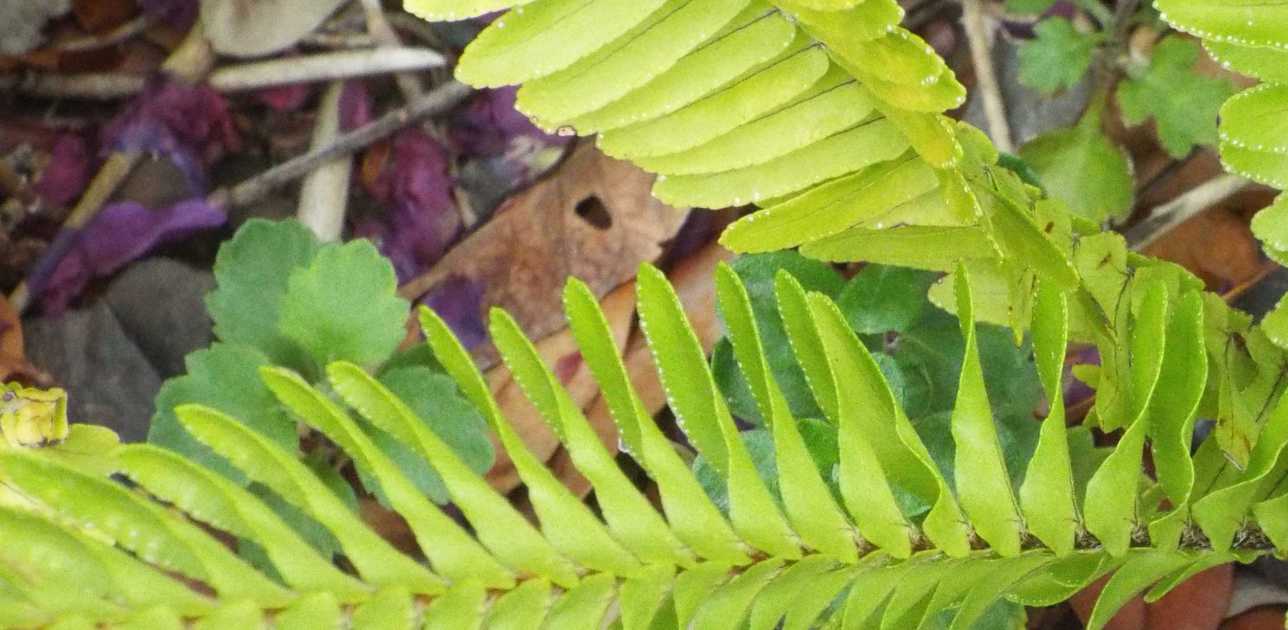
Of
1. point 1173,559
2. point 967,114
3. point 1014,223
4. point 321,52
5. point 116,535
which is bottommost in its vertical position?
point 1173,559

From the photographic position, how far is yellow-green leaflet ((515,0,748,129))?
2.35 ft

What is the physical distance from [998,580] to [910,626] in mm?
69

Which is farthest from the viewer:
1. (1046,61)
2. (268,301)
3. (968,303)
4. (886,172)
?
(1046,61)

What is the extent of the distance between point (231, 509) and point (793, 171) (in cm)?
41

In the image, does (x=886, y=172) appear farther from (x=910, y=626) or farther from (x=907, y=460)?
(x=910, y=626)

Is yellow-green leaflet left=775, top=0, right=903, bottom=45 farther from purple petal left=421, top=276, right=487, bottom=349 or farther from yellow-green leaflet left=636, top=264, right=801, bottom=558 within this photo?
purple petal left=421, top=276, right=487, bottom=349

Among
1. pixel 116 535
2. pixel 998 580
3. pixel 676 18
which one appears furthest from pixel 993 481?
pixel 116 535

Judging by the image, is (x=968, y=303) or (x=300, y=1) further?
(x=300, y=1)

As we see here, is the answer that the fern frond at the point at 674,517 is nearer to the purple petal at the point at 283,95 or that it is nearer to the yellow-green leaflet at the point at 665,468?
the yellow-green leaflet at the point at 665,468

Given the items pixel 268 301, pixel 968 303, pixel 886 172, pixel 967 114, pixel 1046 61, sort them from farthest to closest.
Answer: pixel 967 114 → pixel 1046 61 → pixel 268 301 → pixel 886 172 → pixel 968 303

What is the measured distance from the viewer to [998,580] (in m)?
0.72

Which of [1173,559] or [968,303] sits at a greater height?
[968,303]

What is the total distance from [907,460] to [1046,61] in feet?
2.01

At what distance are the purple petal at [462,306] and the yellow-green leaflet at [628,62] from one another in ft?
1.66
